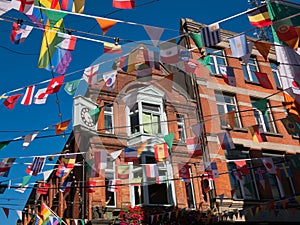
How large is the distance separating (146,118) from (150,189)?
3.43 meters

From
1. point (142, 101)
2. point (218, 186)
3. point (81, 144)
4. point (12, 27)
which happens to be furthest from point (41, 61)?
point (218, 186)

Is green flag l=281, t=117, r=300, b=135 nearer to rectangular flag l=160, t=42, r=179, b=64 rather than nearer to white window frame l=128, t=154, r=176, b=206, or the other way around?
white window frame l=128, t=154, r=176, b=206

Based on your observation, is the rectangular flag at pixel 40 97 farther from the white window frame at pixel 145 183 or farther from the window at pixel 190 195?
the window at pixel 190 195

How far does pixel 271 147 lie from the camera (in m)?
17.0

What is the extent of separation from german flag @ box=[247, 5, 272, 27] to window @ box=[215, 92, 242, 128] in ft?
32.9

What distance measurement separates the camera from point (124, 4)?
265 inches

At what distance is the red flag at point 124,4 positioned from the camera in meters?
6.69

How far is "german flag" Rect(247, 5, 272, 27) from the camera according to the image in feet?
24.7

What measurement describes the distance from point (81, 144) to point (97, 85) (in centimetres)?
306

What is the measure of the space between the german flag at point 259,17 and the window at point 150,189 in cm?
808

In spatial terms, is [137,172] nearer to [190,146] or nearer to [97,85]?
[190,146]

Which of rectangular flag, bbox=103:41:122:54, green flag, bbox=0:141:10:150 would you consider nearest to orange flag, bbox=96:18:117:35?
rectangular flag, bbox=103:41:122:54

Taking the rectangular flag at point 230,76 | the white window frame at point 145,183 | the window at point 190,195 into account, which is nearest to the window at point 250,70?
the window at point 190,195

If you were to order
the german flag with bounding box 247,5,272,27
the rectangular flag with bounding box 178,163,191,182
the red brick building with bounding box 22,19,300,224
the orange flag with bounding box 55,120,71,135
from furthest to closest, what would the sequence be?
the rectangular flag with bounding box 178,163,191,182, the red brick building with bounding box 22,19,300,224, the orange flag with bounding box 55,120,71,135, the german flag with bounding box 247,5,272,27
